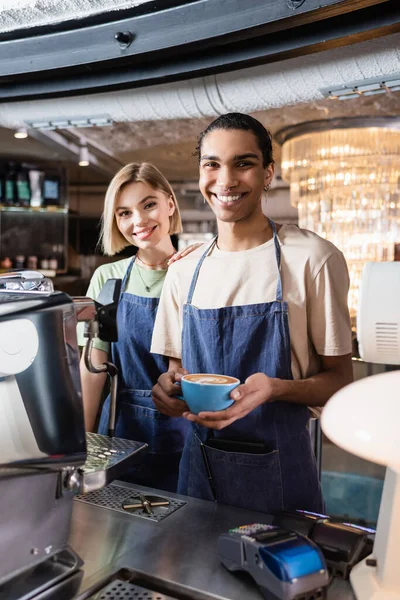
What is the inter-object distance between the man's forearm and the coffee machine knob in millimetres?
757

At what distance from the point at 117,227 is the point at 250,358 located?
1022mm

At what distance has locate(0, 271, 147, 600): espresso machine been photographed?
104cm

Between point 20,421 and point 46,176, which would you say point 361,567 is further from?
point 46,176

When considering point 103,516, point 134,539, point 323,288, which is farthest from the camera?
point 323,288

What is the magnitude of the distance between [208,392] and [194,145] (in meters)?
4.75

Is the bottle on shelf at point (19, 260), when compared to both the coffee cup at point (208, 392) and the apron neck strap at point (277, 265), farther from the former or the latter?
the coffee cup at point (208, 392)

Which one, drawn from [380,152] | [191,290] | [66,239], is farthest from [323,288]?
[66,239]

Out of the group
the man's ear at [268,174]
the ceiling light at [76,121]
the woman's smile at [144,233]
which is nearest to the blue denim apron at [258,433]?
the man's ear at [268,174]

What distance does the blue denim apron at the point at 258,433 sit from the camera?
1.71 metres

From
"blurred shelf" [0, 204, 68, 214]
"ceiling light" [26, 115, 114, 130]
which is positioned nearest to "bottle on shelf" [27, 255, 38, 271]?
"blurred shelf" [0, 204, 68, 214]

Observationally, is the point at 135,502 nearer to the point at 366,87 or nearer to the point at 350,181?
the point at 366,87

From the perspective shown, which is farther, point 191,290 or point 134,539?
point 191,290

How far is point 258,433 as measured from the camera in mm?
1744

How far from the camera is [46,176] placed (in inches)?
239
